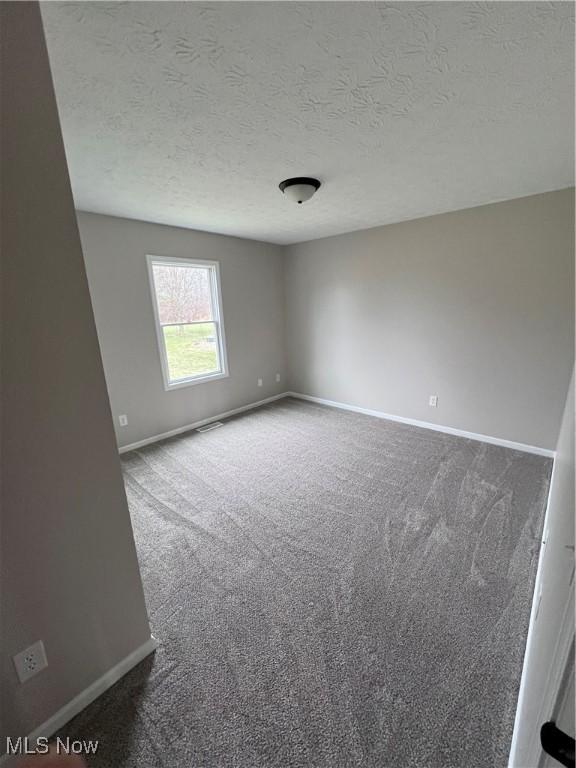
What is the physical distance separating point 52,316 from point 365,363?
3.73m

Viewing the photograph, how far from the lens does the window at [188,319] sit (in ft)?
11.8

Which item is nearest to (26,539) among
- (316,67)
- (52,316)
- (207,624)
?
(52,316)

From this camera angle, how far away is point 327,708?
1.22m

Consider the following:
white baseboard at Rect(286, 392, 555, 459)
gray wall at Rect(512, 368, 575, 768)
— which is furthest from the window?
gray wall at Rect(512, 368, 575, 768)

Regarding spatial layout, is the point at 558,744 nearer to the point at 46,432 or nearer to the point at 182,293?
the point at 46,432

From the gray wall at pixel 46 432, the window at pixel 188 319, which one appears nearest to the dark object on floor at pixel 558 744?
the gray wall at pixel 46 432

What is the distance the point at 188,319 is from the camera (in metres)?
3.90

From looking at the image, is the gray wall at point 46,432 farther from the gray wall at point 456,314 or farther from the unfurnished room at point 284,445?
the gray wall at point 456,314

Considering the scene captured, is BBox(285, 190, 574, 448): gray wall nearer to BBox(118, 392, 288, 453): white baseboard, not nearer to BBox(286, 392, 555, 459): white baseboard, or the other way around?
BBox(286, 392, 555, 459): white baseboard

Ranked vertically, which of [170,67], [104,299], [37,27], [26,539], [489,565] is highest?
[170,67]

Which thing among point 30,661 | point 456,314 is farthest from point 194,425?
point 456,314

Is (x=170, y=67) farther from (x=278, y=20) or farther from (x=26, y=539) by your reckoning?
(x=26, y=539)

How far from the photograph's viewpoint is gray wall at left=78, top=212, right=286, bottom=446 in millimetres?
3133

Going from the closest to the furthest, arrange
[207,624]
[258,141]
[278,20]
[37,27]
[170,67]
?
[37,27] → [278,20] → [170,67] → [207,624] → [258,141]
